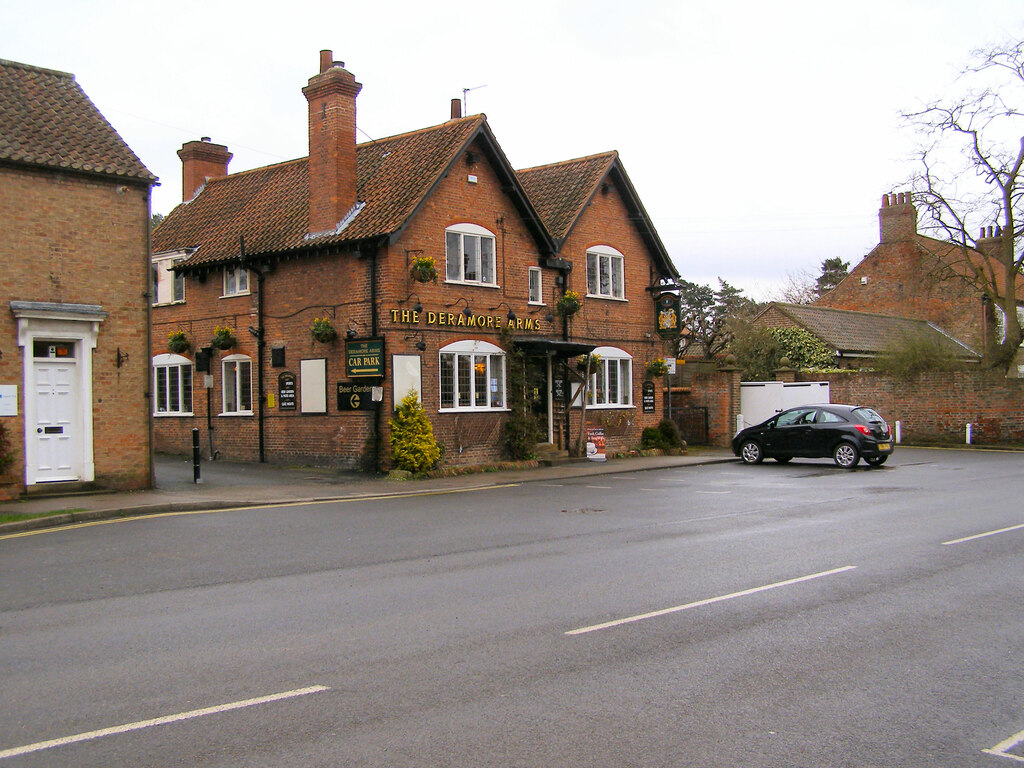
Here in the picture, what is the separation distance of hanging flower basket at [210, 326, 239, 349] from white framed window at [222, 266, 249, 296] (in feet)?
3.58

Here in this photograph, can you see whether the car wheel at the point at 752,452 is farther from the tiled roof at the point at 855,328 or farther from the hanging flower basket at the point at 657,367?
the tiled roof at the point at 855,328

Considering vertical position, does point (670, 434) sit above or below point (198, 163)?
below

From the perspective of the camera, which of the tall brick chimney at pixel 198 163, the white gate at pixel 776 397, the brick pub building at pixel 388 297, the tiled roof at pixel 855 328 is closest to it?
the brick pub building at pixel 388 297

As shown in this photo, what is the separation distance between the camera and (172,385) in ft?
90.0

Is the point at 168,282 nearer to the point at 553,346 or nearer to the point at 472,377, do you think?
the point at 472,377

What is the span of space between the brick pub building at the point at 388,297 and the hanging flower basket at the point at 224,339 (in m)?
0.14

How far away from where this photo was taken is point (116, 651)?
275 inches

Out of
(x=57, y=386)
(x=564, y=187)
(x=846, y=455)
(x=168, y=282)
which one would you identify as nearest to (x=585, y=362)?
(x=564, y=187)

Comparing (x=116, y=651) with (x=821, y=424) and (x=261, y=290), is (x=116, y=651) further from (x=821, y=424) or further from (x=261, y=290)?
(x=821, y=424)

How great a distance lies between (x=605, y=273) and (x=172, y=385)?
13.3 metres

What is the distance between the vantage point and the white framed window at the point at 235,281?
Result: 25.1 m

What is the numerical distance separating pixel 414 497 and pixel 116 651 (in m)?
11.2

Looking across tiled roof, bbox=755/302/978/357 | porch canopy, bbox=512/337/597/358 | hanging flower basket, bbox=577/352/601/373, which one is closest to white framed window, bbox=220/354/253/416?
porch canopy, bbox=512/337/597/358

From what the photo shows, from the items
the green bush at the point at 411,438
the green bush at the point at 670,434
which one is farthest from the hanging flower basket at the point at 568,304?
the green bush at the point at 411,438
